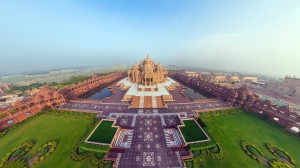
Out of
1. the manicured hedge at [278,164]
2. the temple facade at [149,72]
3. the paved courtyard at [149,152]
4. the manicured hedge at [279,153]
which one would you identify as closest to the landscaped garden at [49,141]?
the paved courtyard at [149,152]

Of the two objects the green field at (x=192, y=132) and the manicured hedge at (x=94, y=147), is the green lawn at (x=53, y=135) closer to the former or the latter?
the manicured hedge at (x=94, y=147)

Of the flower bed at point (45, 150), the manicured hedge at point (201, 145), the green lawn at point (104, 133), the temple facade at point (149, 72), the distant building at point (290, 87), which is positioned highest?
the temple facade at point (149, 72)

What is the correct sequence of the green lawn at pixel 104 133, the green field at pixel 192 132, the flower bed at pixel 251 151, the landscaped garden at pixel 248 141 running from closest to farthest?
the landscaped garden at pixel 248 141, the flower bed at pixel 251 151, the green lawn at pixel 104 133, the green field at pixel 192 132

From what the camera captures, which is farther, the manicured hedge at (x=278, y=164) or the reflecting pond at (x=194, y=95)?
the reflecting pond at (x=194, y=95)

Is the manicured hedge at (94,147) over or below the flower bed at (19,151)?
over

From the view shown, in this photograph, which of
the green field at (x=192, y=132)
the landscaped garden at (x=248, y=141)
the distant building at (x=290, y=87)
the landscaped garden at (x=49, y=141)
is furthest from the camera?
the distant building at (x=290, y=87)

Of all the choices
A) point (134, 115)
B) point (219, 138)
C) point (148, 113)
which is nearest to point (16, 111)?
point (134, 115)

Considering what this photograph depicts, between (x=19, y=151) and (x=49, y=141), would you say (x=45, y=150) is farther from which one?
(x=19, y=151)
